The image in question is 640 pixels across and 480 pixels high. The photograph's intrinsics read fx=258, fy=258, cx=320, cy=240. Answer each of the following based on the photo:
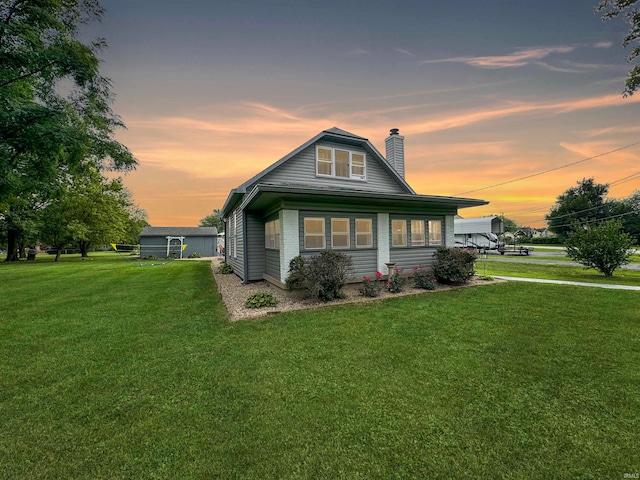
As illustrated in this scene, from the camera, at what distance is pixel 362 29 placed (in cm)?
1322

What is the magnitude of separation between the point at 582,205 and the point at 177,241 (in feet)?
207

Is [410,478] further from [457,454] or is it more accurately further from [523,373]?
[523,373]

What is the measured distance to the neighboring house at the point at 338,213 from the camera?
28.8 ft

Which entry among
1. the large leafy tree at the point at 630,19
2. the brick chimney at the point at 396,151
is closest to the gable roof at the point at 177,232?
the brick chimney at the point at 396,151

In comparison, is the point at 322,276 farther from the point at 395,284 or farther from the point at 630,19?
the point at 630,19

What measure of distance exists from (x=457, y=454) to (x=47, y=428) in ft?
13.3

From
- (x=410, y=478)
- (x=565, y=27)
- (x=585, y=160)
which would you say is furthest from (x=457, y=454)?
(x=585, y=160)

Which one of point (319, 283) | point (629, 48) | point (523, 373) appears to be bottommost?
point (523, 373)

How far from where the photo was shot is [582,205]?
43.7 metres

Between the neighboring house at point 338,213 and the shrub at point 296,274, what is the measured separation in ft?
0.96

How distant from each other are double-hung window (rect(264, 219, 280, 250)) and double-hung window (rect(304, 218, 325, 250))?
1.05 m

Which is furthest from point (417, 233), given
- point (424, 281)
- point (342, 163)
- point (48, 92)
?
point (48, 92)

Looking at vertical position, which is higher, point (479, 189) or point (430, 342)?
point (479, 189)

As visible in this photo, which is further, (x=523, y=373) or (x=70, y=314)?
(x=70, y=314)
